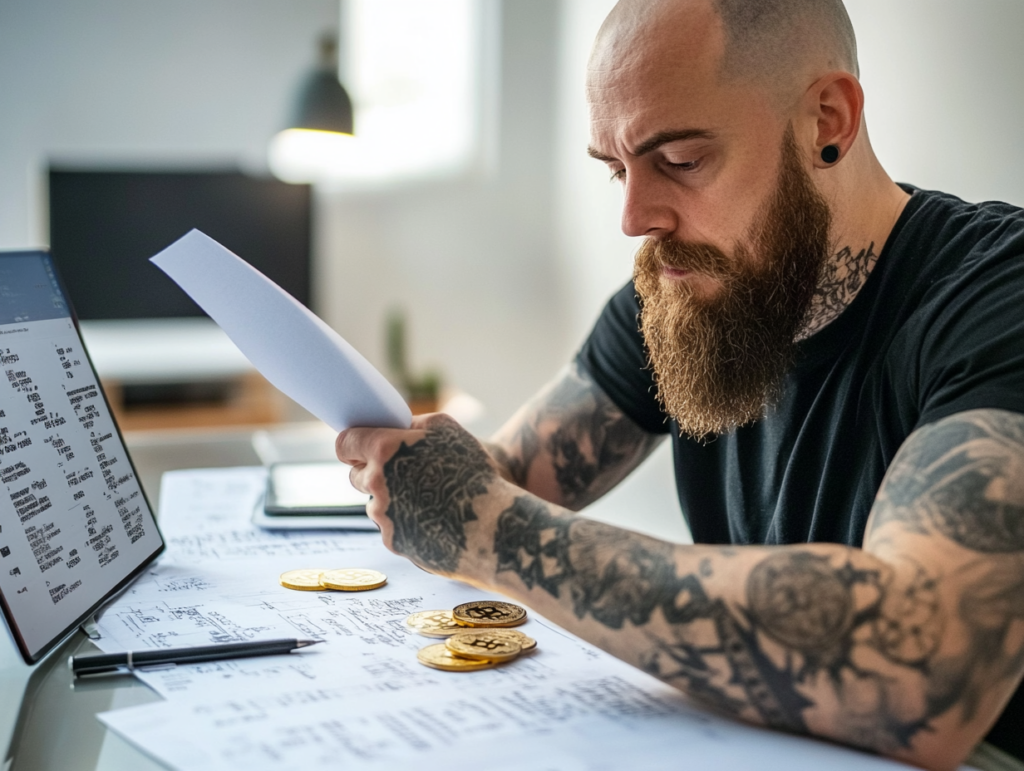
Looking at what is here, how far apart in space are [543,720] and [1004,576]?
1.06ft

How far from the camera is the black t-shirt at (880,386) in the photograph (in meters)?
0.80

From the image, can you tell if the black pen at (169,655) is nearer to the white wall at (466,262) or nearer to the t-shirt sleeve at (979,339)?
the t-shirt sleeve at (979,339)

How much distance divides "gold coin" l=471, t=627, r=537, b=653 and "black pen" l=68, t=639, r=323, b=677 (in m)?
0.15

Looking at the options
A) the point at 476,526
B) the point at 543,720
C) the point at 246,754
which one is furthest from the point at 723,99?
the point at 246,754

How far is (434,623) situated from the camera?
33.7 inches

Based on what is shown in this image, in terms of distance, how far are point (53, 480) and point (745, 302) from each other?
0.70 metres

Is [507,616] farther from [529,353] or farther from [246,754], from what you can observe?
[529,353]

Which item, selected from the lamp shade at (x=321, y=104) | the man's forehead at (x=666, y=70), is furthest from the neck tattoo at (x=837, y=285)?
the lamp shade at (x=321, y=104)

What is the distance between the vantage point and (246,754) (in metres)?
0.61

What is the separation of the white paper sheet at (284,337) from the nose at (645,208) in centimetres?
32

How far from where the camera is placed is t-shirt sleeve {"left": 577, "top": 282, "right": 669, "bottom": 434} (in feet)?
4.36

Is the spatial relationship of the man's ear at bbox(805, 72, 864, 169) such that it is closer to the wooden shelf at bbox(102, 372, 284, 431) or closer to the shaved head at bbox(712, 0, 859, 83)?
the shaved head at bbox(712, 0, 859, 83)

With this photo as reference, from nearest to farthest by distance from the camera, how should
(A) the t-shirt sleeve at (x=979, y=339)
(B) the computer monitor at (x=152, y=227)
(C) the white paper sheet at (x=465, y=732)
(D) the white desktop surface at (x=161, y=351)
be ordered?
(C) the white paper sheet at (x=465, y=732) → (A) the t-shirt sleeve at (x=979, y=339) → (B) the computer monitor at (x=152, y=227) → (D) the white desktop surface at (x=161, y=351)

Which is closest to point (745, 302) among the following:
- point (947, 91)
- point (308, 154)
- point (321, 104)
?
point (947, 91)
